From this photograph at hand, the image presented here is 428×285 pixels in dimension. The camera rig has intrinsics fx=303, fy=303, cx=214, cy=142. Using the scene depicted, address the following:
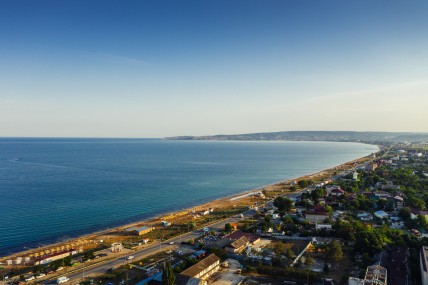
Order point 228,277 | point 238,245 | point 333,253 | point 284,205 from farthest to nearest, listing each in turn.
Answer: point 284,205
point 238,245
point 333,253
point 228,277

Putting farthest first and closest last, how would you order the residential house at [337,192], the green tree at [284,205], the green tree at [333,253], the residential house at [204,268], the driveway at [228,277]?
the residential house at [337,192], the green tree at [284,205], the green tree at [333,253], the driveway at [228,277], the residential house at [204,268]

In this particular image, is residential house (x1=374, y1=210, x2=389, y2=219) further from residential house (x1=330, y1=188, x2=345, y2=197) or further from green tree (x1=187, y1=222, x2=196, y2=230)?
green tree (x1=187, y1=222, x2=196, y2=230)

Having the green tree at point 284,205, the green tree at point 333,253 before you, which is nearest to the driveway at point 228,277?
the green tree at point 333,253

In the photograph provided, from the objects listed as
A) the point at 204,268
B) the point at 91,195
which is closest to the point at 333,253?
the point at 204,268

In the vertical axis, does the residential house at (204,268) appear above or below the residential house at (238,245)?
above

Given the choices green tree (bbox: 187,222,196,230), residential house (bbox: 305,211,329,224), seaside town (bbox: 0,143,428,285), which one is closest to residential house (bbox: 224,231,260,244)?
seaside town (bbox: 0,143,428,285)

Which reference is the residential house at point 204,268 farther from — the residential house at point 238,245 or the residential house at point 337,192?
the residential house at point 337,192

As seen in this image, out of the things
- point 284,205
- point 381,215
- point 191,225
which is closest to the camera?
point 191,225

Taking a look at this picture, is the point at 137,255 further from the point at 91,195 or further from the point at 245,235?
the point at 91,195
